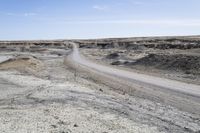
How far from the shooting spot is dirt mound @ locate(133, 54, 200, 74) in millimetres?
37438

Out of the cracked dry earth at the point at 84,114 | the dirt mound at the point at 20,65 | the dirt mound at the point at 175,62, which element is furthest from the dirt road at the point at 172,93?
the dirt mound at the point at 20,65

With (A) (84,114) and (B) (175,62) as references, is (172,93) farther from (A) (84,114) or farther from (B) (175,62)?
(B) (175,62)

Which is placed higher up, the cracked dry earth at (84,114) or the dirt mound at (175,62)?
the cracked dry earth at (84,114)

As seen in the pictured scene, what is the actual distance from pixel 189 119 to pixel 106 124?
331 centimetres

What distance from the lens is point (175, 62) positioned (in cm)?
4159

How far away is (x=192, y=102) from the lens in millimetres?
18062

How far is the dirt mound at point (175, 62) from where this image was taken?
37438mm

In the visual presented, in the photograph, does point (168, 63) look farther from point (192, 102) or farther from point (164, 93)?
point (192, 102)

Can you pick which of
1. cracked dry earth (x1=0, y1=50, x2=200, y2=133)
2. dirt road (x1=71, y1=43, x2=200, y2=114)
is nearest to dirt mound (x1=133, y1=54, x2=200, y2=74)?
dirt road (x1=71, y1=43, x2=200, y2=114)

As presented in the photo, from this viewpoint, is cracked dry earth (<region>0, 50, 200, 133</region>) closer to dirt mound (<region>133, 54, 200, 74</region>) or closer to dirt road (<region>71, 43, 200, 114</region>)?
dirt road (<region>71, 43, 200, 114</region>)

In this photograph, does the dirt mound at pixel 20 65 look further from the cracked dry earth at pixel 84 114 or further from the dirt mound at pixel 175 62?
the cracked dry earth at pixel 84 114

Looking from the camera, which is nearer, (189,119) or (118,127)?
(118,127)

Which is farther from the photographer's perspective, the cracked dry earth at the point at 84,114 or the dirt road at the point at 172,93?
the dirt road at the point at 172,93

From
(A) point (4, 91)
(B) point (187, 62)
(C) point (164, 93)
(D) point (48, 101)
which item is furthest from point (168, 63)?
(D) point (48, 101)
